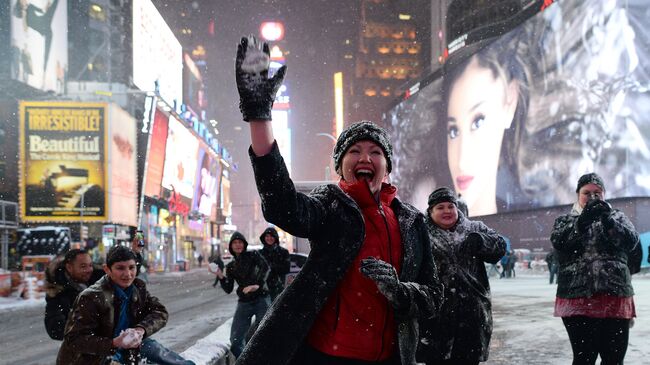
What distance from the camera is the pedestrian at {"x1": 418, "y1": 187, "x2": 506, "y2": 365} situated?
15.3 ft

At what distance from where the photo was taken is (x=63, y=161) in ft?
149

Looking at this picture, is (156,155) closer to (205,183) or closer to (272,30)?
(205,183)

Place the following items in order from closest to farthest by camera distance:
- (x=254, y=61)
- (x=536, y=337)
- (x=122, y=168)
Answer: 1. (x=254, y=61)
2. (x=536, y=337)
3. (x=122, y=168)

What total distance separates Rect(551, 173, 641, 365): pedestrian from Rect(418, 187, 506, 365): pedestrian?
763 millimetres

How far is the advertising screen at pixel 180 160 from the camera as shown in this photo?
60.9m

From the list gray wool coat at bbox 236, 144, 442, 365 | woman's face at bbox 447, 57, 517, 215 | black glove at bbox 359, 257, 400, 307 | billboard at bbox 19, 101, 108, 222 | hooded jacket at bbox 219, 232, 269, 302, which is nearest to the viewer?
black glove at bbox 359, 257, 400, 307

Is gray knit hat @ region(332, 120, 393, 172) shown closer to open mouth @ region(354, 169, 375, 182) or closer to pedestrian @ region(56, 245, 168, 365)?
open mouth @ region(354, 169, 375, 182)

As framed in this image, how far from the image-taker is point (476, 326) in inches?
185

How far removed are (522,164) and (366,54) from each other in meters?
106

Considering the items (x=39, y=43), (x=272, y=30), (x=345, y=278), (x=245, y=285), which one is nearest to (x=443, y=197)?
(x=345, y=278)

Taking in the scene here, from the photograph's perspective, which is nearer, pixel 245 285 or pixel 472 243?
pixel 472 243

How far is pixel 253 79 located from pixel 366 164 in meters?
0.67

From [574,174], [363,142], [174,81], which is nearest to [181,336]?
[363,142]

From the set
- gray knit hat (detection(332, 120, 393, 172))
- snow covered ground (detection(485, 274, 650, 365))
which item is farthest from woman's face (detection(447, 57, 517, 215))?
gray knit hat (detection(332, 120, 393, 172))
